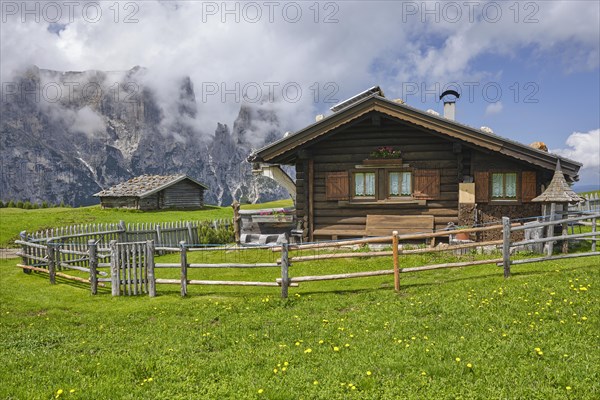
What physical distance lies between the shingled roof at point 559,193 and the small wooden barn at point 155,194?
4040 cm

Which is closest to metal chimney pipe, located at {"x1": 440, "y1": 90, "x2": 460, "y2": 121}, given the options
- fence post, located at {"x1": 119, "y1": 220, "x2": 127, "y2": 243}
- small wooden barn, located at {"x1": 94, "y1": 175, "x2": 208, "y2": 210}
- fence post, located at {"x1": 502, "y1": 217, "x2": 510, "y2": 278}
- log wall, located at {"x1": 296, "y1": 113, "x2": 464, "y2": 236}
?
log wall, located at {"x1": 296, "y1": 113, "x2": 464, "y2": 236}

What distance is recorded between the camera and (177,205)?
51.1 m

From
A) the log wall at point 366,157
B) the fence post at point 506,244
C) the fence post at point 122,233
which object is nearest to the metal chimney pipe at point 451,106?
the log wall at point 366,157

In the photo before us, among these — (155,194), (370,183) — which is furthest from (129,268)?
(155,194)

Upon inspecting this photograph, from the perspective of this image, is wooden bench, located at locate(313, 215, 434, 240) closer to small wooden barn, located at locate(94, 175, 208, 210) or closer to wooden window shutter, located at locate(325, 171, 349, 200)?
wooden window shutter, located at locate(325, 171, 349, 200)

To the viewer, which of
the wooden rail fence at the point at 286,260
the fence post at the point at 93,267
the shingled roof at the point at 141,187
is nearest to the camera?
the wooden rail fence at the point at 286,260

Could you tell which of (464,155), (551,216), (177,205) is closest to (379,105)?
(464,155)

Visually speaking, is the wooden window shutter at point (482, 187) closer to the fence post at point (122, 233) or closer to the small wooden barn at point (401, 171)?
the small wooden barn at point (401, 171)

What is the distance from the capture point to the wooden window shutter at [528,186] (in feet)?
51.1

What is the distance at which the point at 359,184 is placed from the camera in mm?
17281

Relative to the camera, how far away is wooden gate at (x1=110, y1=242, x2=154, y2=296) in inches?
461

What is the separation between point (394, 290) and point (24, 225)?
93.8 feet

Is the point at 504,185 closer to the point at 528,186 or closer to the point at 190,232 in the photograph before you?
the point at 528,186

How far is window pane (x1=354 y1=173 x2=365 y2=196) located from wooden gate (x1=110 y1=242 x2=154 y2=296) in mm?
9031
